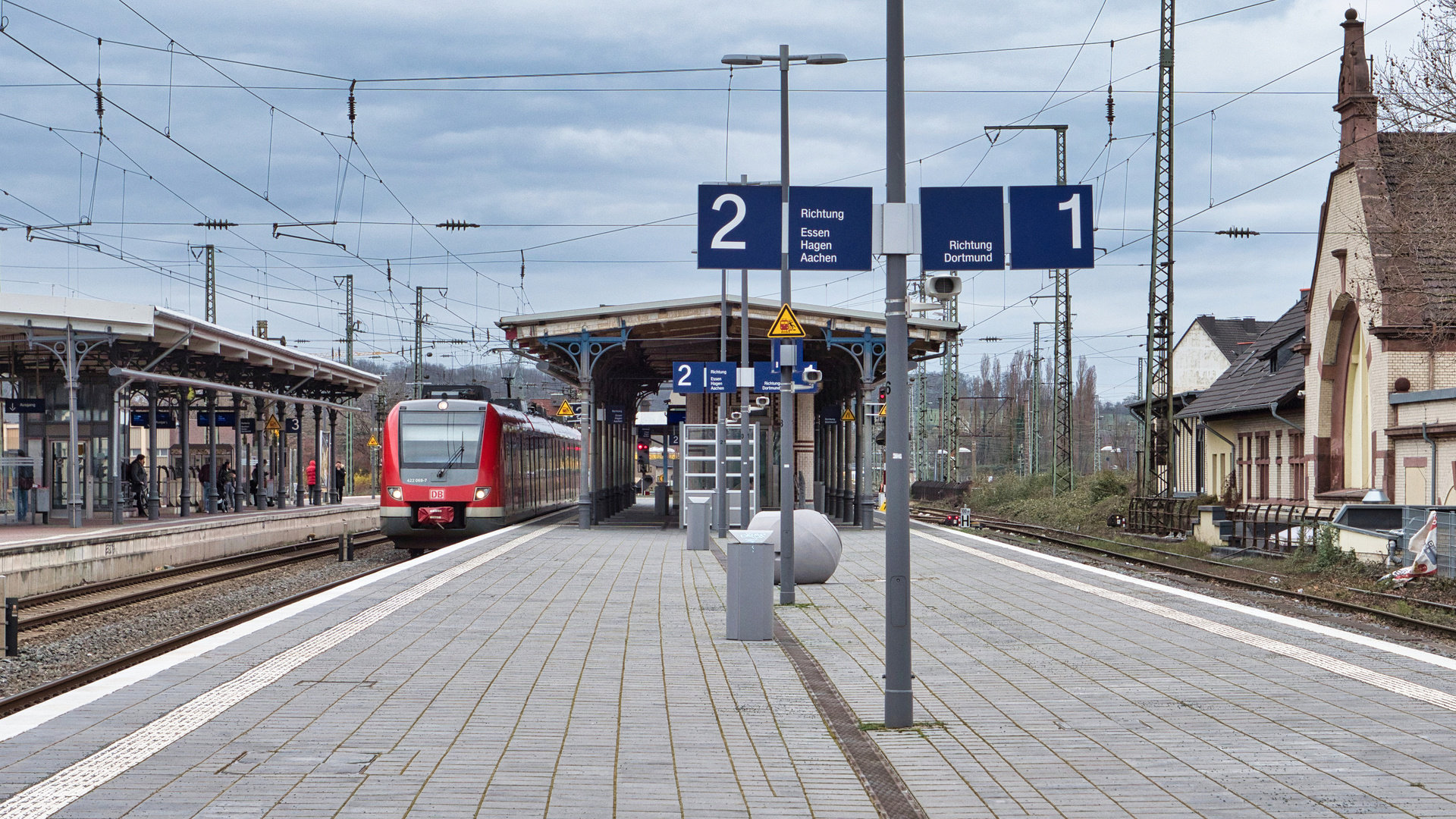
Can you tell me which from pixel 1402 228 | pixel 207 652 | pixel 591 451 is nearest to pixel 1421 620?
pixel 1402 228

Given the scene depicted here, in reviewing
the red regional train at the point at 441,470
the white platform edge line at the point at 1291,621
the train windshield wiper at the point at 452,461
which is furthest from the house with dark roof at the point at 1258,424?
the train windshield wiper at the point at 452,461

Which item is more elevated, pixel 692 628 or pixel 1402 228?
pixel 1402 228

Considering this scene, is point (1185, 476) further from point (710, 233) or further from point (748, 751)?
point (748, 751)

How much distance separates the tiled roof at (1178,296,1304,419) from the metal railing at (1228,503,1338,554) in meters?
7.81

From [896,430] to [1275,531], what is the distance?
21274 mm

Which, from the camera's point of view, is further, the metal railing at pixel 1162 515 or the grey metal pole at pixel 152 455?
the metal railing at pixel 1162 515

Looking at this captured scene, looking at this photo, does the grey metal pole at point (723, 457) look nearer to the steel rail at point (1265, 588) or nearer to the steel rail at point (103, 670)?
the steel rail at point (1265, 588)

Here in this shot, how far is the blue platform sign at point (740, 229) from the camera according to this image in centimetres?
1155

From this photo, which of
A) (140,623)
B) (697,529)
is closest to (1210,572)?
(697,529)

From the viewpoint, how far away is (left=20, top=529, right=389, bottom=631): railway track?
55.4 ft

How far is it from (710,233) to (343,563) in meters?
16.5

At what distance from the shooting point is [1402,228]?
66.5ft

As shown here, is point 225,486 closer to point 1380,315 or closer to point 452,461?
point 452,461

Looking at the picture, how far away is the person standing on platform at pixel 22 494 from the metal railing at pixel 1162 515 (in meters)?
25.1
